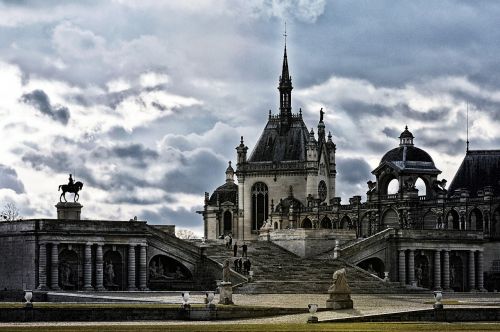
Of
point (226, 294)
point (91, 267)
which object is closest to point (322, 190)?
point (91, 267)

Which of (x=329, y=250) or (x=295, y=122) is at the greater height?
(x=295, y=122)

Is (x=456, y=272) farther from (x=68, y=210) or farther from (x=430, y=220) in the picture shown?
(x=68, y=210)

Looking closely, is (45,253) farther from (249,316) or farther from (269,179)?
(269,179)

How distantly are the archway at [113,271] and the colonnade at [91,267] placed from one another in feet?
1.84

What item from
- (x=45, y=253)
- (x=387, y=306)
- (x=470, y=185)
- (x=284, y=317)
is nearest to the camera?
(x=284, y=317)

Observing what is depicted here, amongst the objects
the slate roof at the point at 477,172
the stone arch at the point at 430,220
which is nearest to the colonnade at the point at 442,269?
the stone arch at the point at 430,220

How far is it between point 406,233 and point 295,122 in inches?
1955

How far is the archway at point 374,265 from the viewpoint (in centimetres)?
11769

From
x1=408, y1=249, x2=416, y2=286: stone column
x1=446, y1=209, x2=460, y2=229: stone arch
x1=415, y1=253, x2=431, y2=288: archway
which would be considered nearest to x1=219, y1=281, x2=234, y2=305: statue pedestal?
x1=408, y1=249, x2=416, y2=286: stone column

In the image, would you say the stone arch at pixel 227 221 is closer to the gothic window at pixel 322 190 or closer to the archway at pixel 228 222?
the archway at pixel 228 222

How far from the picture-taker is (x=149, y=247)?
109m

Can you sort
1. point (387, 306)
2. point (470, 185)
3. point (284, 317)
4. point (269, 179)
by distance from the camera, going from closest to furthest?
point (284, 317)
point (387, 306)
point (470, 185)
point (269, 179)

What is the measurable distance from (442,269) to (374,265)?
19.0ft

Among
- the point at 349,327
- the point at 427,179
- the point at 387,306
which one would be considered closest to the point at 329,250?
the point at 427,179
